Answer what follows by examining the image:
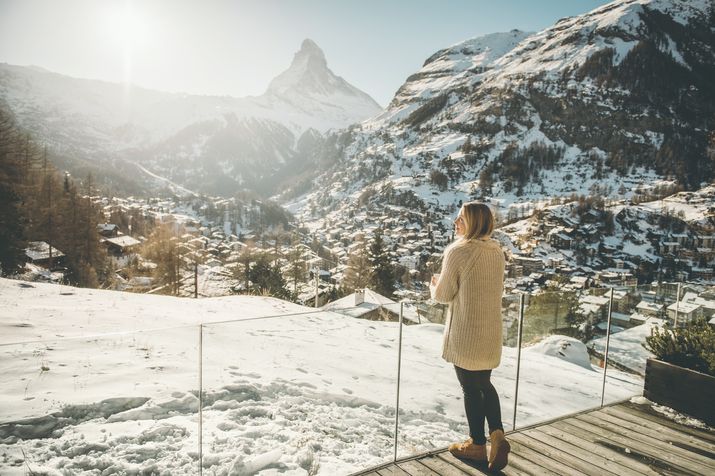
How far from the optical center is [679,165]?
15500 cm

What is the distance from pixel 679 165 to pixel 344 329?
663 ft

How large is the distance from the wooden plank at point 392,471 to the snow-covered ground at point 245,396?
0.30 metres

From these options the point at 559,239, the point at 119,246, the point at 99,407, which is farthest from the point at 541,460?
the point at 559,239

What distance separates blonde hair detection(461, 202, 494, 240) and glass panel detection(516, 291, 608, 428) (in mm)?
2387

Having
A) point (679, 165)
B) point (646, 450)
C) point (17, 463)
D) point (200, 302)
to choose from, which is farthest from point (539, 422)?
point (679, 165)

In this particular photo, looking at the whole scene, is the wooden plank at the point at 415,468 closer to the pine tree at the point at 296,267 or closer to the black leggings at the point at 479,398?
the black leggings at the point at 479,398

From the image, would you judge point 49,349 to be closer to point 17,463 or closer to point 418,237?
point 17,463

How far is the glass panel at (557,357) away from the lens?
5.11 m

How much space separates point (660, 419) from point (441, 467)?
312 cm

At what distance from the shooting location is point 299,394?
5.03 metres

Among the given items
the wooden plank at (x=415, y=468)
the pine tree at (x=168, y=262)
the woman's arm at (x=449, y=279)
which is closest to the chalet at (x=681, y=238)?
the pine tree at (x=168, y=262)

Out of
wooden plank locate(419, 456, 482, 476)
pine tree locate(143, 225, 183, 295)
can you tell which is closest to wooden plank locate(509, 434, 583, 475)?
wooden plank locate(419, 456, 482, 476)

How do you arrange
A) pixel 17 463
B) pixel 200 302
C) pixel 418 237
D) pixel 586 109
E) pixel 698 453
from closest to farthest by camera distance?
pixel 17 463, pixel 698 453, pixel 200 302, pixel 418 237, pixel 586 109

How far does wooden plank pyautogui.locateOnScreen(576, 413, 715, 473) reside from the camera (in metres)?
3.70
